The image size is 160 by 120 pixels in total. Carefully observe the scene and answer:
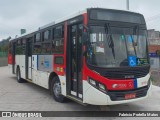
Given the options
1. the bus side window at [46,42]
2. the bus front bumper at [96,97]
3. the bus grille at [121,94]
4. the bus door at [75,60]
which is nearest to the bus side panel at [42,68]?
the bus side window at [46,42]

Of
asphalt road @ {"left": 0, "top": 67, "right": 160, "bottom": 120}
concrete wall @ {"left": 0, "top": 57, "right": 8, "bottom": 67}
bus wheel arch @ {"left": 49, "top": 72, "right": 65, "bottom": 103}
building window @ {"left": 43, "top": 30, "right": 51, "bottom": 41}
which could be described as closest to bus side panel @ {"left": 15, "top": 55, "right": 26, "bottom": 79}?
asphalt road @ {"left": 0, "top": 67, "right": 160, "bottom": 120}

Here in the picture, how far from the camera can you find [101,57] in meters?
7.07

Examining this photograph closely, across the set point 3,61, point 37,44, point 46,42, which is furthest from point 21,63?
point 3,61

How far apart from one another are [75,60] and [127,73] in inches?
67.9

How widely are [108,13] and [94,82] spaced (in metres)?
2.12

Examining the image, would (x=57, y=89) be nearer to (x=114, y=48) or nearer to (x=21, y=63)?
(x=114, y=48)

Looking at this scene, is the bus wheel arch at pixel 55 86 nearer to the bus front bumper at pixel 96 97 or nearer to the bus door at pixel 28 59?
the bus front bumper at pixel 96 97

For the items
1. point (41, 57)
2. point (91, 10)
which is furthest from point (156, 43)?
point (91, 10)

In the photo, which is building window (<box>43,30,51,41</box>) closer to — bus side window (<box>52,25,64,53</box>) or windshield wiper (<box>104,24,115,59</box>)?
bus side window (<box>52,25,64,53</box>)

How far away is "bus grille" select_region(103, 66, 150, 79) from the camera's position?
23.0ft

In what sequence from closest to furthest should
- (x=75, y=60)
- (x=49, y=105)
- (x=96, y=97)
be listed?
(x=96, y=97) → (x=75, y=60) → (x=49, y=105)

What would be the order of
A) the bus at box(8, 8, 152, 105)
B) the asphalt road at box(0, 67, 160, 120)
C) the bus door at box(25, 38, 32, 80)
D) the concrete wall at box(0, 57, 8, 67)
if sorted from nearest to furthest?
1. the bus at box(8, 8, 152, 105)
2. the asphalt road at box(0, 67, 160, 120)
3. the bus door at box(25, 38, 32, 80)
4. the concrete wall at box(0, 57, 8, 67)

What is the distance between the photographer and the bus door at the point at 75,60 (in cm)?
773

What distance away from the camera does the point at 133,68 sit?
24.3ft
